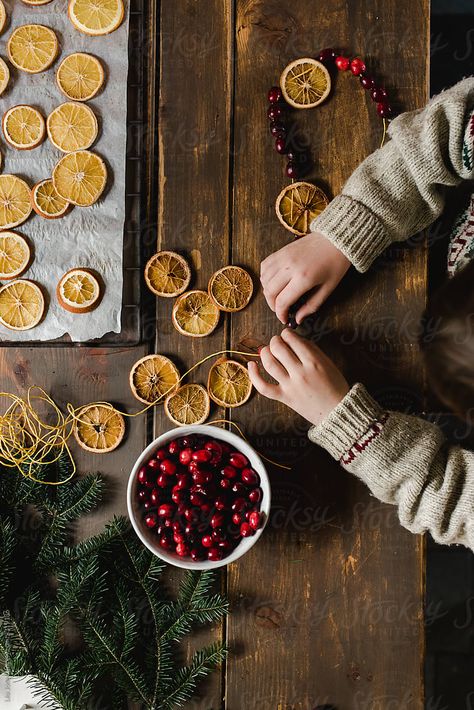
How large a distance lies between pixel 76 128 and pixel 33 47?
0.57 ft

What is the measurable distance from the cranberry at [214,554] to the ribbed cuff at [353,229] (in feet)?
1.74

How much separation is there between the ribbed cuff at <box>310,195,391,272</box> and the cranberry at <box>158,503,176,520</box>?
1.69 ft

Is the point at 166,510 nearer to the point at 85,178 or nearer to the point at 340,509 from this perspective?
the point at 340,509

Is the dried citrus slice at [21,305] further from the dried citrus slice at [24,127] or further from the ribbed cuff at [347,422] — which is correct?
the ribbed cuff at [347,422]

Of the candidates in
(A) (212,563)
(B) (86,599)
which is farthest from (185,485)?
(B) (86,599)

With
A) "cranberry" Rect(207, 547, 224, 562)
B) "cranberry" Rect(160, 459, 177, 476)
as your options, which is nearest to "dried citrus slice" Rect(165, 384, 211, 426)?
"cranberry" Rect(160, 459, 177, 476)

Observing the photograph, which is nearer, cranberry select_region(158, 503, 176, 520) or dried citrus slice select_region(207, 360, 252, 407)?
cranberry select_region(158, 503, 176, 520)

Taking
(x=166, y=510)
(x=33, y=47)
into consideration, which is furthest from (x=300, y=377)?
(x=33, y=47)

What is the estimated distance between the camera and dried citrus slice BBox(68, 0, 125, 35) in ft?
3.80

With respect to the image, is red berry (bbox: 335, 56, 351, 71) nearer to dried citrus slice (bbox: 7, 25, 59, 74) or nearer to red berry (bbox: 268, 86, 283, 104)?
red berry (bbox: 268, 86, 283, 104)

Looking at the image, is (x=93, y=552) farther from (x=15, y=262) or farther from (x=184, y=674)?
(x=15, y=262)

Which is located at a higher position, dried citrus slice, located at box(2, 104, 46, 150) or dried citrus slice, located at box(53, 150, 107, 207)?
dried citrus slice, located at box(2, 104, 46, 150)

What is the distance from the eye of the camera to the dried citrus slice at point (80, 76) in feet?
3.79

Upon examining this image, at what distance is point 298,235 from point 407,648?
776 mm
